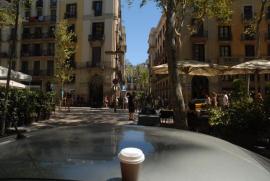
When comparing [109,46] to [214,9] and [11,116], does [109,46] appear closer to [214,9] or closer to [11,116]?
[214,9]

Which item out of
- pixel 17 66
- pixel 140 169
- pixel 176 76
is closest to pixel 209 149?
pixel 140 169

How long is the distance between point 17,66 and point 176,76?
4965 centimetres

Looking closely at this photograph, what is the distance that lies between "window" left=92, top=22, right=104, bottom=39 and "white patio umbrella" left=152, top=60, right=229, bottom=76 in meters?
38.0

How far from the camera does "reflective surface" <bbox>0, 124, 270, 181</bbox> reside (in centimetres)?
168

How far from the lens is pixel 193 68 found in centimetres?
1708

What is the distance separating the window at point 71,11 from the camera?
57.0m

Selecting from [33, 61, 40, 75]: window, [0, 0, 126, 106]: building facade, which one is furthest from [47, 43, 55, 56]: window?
[33, 61, 40, 75]: window

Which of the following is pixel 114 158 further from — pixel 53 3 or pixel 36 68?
pixel 53 3

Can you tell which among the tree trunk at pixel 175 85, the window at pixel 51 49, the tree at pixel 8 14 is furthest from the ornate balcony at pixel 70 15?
the tree trunk at pixel 175 85

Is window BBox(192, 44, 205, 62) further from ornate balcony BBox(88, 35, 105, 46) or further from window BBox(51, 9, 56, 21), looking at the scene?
window BBox(51, 9, 56, 21)

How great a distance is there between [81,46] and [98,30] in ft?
10.1

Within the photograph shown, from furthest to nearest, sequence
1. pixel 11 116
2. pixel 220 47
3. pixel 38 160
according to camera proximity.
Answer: pixel 220 47, pixel 11 116, pixel 38 160

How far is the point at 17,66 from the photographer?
60.1m

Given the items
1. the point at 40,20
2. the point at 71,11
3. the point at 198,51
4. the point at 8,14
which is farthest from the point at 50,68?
the point at 8,14
